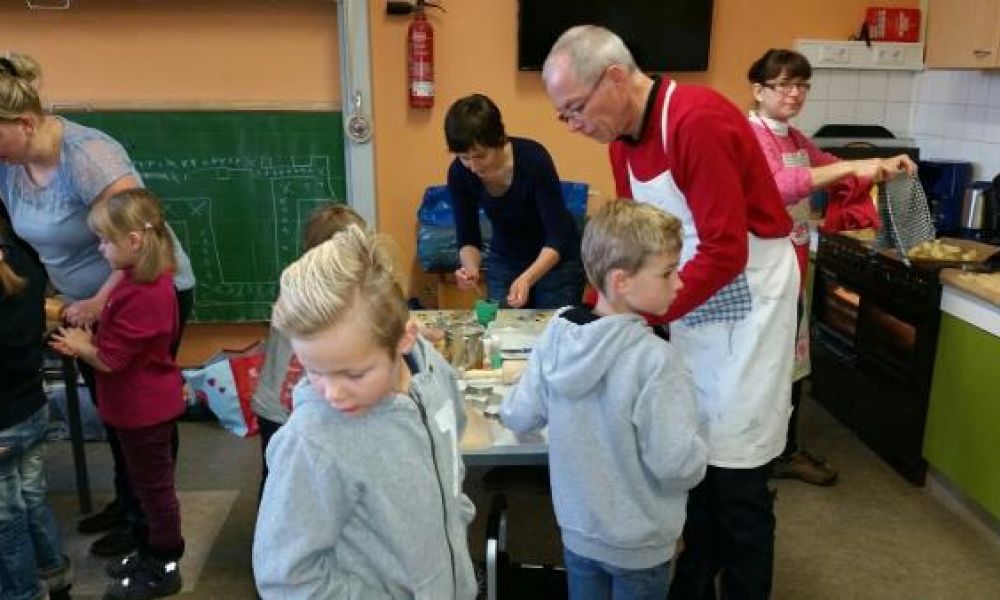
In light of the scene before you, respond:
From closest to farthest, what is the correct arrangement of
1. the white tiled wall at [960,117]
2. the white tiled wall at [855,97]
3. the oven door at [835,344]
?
1. the oven door at [835,344]
2. the white tiled wall at [960,117]
3. the white tiled wall at [855,97]

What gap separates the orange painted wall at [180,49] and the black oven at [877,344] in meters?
2.51

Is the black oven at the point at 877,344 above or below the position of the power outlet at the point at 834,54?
below

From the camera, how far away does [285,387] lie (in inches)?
80.6

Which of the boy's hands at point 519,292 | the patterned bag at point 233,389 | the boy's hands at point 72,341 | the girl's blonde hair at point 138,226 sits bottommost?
the patterned bag at point 233,389

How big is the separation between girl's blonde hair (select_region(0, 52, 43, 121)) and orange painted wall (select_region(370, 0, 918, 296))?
6.15ft

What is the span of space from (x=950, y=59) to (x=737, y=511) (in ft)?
9.11

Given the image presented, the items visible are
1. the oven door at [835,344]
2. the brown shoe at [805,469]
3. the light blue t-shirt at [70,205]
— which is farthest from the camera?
the oven door at [835,344]

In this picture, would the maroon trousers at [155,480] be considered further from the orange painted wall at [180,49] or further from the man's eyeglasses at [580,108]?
the orange painted wall at [180,49]

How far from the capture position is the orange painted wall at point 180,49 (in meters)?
3.75

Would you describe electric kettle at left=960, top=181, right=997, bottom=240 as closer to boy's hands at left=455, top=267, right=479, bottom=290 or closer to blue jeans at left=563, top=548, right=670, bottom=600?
boy's hands at left=455, top=267, right=479, bottom=290

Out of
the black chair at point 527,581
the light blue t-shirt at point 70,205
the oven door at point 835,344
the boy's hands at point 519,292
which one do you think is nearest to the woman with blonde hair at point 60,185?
the light blue t-shirt at point 70,205

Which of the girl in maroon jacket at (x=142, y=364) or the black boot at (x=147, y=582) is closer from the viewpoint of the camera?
the girl in maroon jacket at (x=142, y=364)

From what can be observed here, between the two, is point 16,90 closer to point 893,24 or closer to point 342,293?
point 342,293

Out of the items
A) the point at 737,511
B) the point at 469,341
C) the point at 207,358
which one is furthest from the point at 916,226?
the point at 207,358
